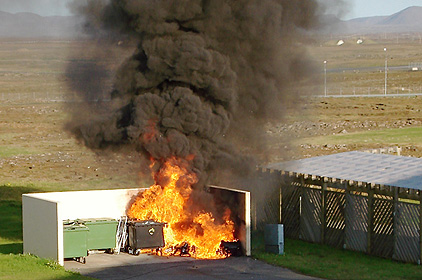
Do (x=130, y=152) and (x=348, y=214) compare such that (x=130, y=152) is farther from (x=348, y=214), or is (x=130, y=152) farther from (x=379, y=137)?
(x=379, y=137)

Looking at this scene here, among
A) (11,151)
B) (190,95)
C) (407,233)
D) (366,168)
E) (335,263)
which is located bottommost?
(335,263)

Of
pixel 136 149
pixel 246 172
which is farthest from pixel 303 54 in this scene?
pixel 136 149

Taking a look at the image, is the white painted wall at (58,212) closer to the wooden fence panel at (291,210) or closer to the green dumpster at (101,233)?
the green dumpster at (101,233)

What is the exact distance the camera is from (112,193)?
26875 millimetres

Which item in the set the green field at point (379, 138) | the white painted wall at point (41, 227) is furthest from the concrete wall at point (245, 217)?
the green field at point (379, 138)

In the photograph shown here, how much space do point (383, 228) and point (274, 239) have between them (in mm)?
3510

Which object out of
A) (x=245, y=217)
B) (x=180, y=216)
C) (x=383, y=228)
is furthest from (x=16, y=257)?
(x=383, y=228)

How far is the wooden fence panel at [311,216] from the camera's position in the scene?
27.1m

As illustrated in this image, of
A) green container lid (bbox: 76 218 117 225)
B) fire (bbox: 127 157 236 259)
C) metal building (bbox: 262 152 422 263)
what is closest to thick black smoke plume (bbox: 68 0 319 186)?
fire (bbox: 127 157 236 259)

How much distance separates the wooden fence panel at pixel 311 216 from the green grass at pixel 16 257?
29.7 feet

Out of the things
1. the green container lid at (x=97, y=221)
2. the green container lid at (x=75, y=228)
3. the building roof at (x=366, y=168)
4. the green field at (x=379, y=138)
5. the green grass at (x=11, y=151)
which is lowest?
the green container lid at (x=75, y=228)

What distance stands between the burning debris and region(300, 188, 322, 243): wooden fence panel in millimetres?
2390

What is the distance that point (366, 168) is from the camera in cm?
2689

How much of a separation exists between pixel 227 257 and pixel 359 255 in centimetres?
421
